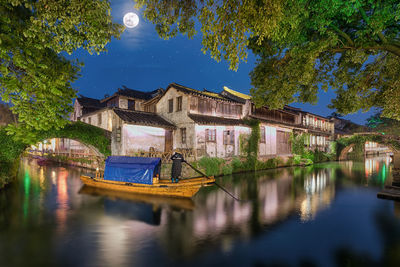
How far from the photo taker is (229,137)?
2300cm

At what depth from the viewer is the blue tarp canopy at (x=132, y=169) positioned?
13.0m

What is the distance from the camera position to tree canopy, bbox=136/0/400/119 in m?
6.11

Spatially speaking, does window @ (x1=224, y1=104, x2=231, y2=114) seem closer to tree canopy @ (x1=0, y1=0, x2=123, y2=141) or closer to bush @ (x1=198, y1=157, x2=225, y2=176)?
bush @ (x1=198, y1=157, x2=225, y2=176)

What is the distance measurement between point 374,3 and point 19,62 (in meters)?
12.1

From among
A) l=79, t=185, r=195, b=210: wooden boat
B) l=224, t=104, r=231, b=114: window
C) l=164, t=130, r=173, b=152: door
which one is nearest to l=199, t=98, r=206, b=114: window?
l=224, t=104, r=231, b=114: window

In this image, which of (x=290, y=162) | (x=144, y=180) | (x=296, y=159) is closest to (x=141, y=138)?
(x=144, y=180)

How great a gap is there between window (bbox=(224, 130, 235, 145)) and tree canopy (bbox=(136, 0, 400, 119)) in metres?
8.96

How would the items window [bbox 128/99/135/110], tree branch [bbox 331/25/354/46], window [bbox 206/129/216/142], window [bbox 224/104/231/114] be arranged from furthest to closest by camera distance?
window [bbox 128/99/135/110], window [bbox 224/104/231/114], window [bbox 206/129/216/142], tree branch [bbox 331/25/354/46]

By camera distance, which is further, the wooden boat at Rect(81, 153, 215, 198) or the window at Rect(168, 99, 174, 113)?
the window at Rect(168, 99, 174, 113)

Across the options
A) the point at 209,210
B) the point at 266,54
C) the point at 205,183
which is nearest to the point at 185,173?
the point at 205,183

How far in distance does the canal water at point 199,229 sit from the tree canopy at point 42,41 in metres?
4.86

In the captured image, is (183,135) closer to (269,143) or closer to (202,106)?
(202,106)

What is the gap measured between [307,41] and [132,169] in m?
11.8

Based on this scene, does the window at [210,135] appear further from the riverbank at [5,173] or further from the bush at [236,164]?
the riverbank at [5,173]
